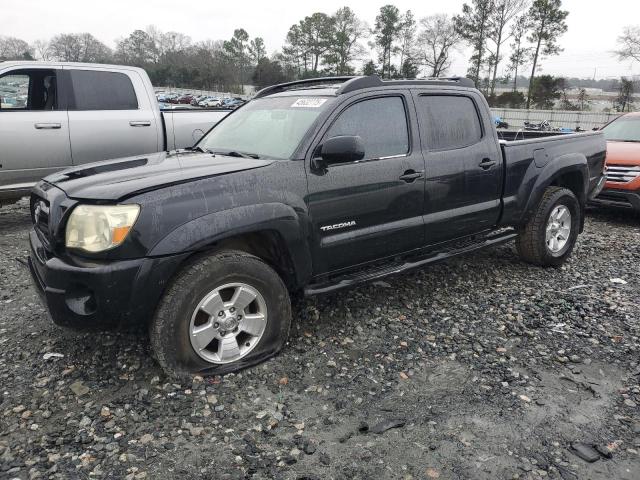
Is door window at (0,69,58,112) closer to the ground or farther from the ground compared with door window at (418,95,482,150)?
farther from the ground

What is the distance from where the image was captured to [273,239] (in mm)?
3148

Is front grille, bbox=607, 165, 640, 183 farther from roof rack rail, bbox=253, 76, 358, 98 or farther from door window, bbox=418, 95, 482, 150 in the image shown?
roof rack rail, bbox=253, 76, 358, 98

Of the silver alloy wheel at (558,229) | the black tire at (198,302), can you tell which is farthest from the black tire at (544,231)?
the black tire at (198,302)

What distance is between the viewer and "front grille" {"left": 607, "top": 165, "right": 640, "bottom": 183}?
7.32m

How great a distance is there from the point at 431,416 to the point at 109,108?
557cm

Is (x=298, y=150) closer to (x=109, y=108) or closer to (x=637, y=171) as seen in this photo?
(x=109, y=108)

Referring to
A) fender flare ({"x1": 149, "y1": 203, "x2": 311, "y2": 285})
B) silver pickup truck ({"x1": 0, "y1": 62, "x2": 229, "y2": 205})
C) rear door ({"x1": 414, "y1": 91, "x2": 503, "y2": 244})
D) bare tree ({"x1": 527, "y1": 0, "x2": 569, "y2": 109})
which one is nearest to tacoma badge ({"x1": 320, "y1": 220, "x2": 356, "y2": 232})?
fender flare ({"x1": 149, "y1": 203, "x2": 311, "y2": 285})

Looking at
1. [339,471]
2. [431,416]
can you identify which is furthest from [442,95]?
[339,471]

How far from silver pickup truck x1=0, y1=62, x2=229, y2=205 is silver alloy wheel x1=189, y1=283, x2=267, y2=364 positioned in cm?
310

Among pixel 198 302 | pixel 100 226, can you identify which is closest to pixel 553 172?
pixel 198 302

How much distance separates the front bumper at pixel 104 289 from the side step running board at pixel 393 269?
3.44ft

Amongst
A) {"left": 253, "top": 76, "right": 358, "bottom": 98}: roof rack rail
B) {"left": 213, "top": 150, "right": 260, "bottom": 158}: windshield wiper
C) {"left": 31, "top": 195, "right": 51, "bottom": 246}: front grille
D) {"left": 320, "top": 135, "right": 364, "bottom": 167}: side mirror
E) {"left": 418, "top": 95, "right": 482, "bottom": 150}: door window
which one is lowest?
{"left": 31, "top": 195, "right": 51, "bottom": 246}: front grille

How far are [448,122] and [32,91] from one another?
5.00 metres

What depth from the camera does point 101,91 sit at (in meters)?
6.34
